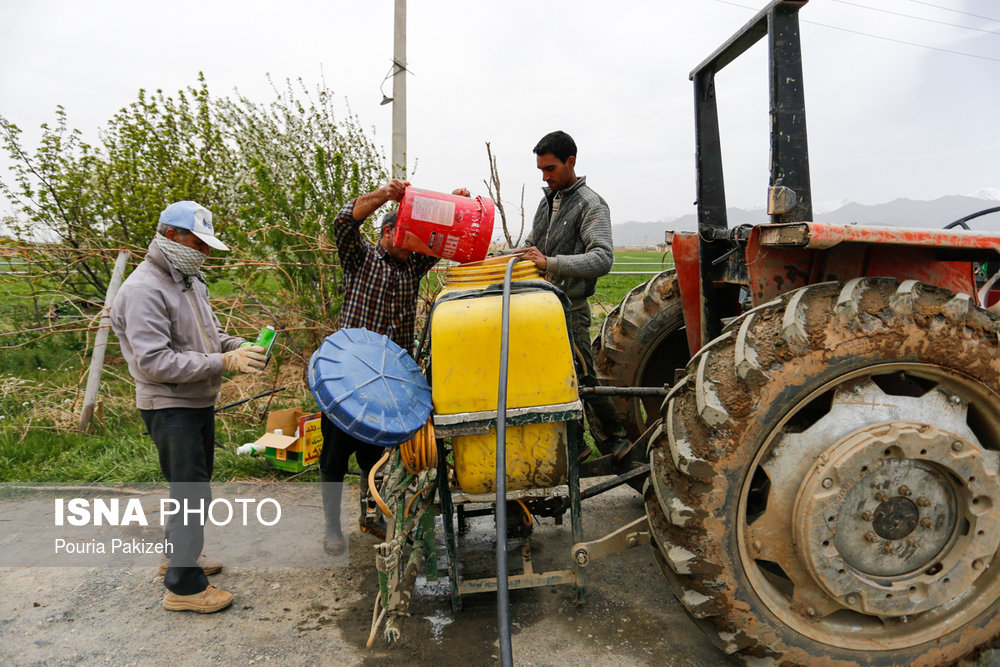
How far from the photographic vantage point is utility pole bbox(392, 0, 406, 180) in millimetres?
7109

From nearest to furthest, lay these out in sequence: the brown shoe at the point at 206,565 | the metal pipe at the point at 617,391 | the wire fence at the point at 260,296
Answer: the metal pipe at the point at 617,391 → the brown shoe at the point at 206,565 → the wire fence at the point at 260,296

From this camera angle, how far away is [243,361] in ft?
9.77

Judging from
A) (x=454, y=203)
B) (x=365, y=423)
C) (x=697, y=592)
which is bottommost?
(x=697, y=592)

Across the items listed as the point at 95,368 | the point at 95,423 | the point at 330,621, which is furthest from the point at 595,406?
the point at 95,423

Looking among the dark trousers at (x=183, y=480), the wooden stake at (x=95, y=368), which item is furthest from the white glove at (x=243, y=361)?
the wooden stake at (x=95, y=368)

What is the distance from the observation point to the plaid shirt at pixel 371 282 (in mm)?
3485

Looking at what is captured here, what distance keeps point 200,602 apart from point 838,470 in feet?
9.27

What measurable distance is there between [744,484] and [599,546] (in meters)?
0.70

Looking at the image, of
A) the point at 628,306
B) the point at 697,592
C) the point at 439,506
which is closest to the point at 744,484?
the point at 697,592

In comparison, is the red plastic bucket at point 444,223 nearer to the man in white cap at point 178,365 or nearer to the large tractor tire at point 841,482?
the man in white cap at point 178,365

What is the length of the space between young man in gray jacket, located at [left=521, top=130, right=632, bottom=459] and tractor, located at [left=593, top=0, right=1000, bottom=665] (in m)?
1.12

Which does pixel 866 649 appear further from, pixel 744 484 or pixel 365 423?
pixel 365 423

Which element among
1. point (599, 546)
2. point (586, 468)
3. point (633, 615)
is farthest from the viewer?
point (586, 468)

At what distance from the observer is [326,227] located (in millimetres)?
5660
